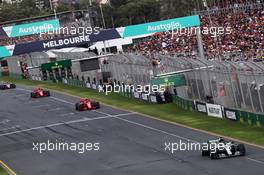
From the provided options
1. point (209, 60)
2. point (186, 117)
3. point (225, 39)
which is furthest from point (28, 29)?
point (209, 60)

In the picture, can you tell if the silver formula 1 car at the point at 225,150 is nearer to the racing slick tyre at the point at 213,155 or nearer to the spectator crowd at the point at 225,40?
the racing slick tyre at the point at 213,155

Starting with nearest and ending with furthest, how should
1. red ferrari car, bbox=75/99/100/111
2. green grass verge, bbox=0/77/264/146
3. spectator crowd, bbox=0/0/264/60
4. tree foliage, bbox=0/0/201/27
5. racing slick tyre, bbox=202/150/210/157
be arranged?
racing slick tyre, bbox=202/150/210/157 < green grass verge, bbox=0/77/264/146 < red ferrari car, bbox=75/99/100/111 < spectator crowd, bbox=0/0/264/60 < tree foliage, bbox=0/0/201/27

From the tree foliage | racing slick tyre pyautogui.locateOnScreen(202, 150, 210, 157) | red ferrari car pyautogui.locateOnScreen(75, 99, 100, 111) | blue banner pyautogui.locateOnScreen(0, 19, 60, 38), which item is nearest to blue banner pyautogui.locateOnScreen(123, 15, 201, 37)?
red ferrari car pyautogui.locateOnScreen(75, 99, 100, 111)

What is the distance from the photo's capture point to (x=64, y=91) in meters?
78.6

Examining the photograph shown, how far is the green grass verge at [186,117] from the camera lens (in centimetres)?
3847

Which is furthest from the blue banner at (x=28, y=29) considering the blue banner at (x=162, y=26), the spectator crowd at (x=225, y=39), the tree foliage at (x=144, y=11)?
the blue banner at (x=162, y=26)

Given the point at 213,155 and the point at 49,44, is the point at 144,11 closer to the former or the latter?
the point at 49,44

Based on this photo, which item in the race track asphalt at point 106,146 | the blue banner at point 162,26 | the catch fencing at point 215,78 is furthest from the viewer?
the blue banner at point 162,26

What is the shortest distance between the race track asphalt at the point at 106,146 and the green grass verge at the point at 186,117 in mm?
1146

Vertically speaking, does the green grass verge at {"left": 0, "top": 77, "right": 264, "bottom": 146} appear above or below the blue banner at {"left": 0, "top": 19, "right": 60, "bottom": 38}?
below

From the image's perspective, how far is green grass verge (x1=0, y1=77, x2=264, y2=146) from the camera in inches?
1515

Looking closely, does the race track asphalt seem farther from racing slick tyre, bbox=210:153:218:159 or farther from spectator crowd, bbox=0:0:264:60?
spectator crowd, bbox=0:0:264:60

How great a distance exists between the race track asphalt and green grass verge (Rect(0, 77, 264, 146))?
3.76ft

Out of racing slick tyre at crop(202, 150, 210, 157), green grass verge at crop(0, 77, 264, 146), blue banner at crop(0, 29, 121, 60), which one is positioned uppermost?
blue banner at crop(0, 29, 121, 60)
